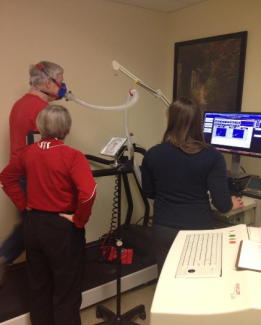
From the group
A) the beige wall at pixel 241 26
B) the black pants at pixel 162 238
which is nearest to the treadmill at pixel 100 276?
the black pants at pixel 162 238

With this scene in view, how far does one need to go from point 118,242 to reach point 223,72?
1.81 m

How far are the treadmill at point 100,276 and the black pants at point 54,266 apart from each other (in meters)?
0.24

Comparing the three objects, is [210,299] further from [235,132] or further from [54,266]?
[235,132]

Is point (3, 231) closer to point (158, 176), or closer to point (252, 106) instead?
point (158, 176)

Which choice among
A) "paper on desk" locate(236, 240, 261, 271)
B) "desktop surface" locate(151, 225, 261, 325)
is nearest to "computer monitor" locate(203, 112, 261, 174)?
"paper on desk" locate(236, 240, 261, 271)

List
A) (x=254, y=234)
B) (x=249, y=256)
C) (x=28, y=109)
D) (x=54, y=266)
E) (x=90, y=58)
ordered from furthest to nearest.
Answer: (x=90, y=58) → (x=28, y=109) → (x=54, y=266) → (x=254, y=234) → (x=249, y=256)

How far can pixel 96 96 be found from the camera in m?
2.96

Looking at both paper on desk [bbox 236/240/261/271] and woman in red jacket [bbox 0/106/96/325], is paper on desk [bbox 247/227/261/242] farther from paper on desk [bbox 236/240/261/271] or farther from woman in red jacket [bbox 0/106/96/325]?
woman in red jacket [bbox 0/106/96/325]

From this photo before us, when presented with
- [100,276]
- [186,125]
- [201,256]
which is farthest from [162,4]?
[201,256]

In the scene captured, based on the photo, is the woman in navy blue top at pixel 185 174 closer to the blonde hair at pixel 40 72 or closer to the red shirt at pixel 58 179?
the red shirt at pixel 58 179

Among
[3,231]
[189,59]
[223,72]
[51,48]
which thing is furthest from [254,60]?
[3,231]

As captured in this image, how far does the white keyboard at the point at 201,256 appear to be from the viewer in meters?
0.98

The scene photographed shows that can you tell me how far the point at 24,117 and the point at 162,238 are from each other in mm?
1226

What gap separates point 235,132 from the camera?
7.93ft
